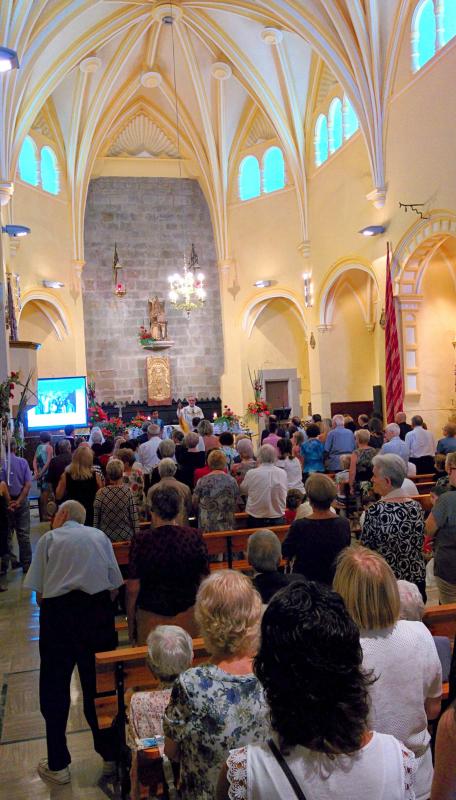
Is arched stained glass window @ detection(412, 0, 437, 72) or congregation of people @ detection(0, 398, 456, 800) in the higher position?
arched stained glass window @ detection(412, 0, 437, 72)

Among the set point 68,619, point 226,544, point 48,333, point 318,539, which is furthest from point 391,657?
point 48,333

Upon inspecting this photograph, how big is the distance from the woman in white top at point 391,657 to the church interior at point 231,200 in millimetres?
8602

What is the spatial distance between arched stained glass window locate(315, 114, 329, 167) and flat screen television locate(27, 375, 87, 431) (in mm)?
8559

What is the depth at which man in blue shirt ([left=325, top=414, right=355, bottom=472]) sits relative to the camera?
9.93 m

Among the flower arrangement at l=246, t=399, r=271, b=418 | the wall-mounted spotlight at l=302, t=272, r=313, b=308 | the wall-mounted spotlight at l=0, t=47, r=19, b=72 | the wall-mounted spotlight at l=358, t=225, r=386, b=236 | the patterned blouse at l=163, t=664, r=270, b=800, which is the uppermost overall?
the wall-mounted spotlight at l=0, t=47, r=19, b=72

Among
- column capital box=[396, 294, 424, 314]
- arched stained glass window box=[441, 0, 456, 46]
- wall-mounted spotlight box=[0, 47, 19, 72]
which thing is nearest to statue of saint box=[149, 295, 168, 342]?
column capital box=[396, 294, 424, 314]

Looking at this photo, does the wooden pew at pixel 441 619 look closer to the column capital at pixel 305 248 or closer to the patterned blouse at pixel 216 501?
the patterned blouse at pixel 216 501

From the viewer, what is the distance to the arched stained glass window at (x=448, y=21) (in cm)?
1251

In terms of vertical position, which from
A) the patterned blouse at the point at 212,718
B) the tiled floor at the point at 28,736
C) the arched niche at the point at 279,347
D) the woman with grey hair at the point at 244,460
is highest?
the arched niche at the point at 279,347

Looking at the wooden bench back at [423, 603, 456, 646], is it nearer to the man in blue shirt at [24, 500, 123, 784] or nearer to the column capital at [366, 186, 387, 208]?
the man in blue shirt at [24, 500, 123, 784]

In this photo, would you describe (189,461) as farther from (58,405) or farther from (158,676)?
(58,405)

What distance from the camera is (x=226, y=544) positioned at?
261 inches

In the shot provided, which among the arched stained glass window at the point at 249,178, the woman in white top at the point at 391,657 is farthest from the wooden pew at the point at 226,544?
the arched stained glass window at the point at 249,178

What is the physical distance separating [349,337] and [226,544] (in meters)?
13.7
